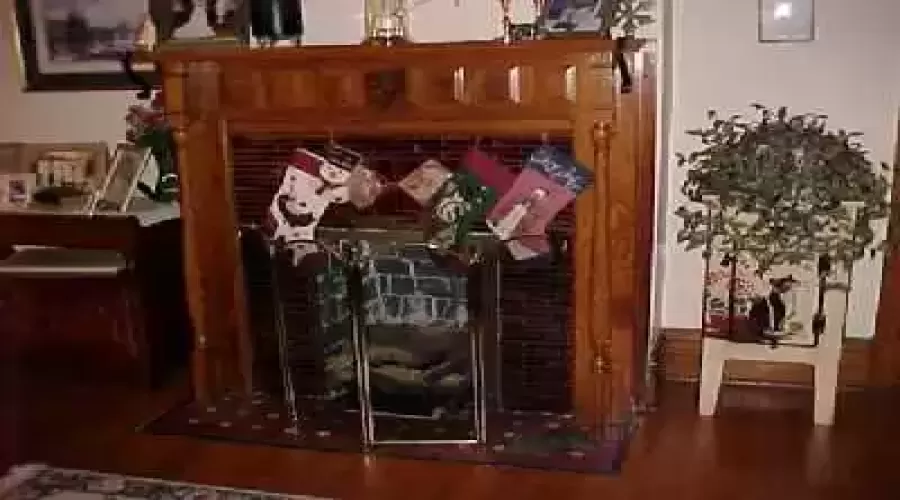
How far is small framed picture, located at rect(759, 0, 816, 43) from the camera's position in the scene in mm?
2934

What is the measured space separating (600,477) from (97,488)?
1.30 metres

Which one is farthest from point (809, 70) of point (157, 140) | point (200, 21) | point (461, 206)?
point (157, 140)

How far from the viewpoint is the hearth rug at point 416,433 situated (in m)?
2.64

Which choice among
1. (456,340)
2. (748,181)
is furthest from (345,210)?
(748,181)

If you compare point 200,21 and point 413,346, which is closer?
point 413,346

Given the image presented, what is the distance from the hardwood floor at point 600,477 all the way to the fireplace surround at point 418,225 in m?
0.21

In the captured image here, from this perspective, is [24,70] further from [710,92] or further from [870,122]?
[870,122]

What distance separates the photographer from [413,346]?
287 centimetres

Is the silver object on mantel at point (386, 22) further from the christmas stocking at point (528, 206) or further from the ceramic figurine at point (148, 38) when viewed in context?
the ceramic figurine at point (148, 38)

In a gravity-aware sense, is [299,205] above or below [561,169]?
below

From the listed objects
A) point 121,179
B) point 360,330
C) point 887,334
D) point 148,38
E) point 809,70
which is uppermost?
point 148,38

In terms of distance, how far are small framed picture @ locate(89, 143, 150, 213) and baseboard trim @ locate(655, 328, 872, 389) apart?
181 centimetres

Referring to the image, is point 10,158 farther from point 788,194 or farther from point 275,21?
point 788,194

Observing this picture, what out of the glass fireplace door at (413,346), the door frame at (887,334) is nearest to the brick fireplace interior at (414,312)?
the glass fireplace door at (413,346)
